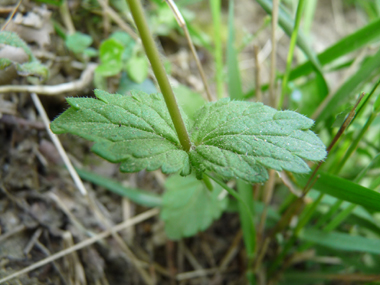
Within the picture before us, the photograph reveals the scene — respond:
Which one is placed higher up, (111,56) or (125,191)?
(111,56)

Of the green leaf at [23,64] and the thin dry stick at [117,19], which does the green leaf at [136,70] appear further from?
the green leaf at [23,64]

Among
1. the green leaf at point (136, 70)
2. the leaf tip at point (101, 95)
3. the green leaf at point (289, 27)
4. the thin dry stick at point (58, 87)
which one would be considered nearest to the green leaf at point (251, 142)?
the leaf tip at point (101, 95)

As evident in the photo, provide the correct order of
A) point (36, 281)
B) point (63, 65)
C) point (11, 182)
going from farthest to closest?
point (63, 65)
point (11, 182)
point (36, 281)

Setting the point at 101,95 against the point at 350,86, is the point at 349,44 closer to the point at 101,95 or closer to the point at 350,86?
the point at 350,86

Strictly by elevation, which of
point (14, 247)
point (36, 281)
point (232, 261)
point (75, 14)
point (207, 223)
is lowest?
point (232, 261)

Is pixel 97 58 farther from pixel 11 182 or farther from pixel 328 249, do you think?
pixel 328 249

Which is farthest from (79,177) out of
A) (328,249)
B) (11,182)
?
(328,249)

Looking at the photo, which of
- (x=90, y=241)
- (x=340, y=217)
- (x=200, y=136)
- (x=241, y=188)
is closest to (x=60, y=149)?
(x=90, y=241)
